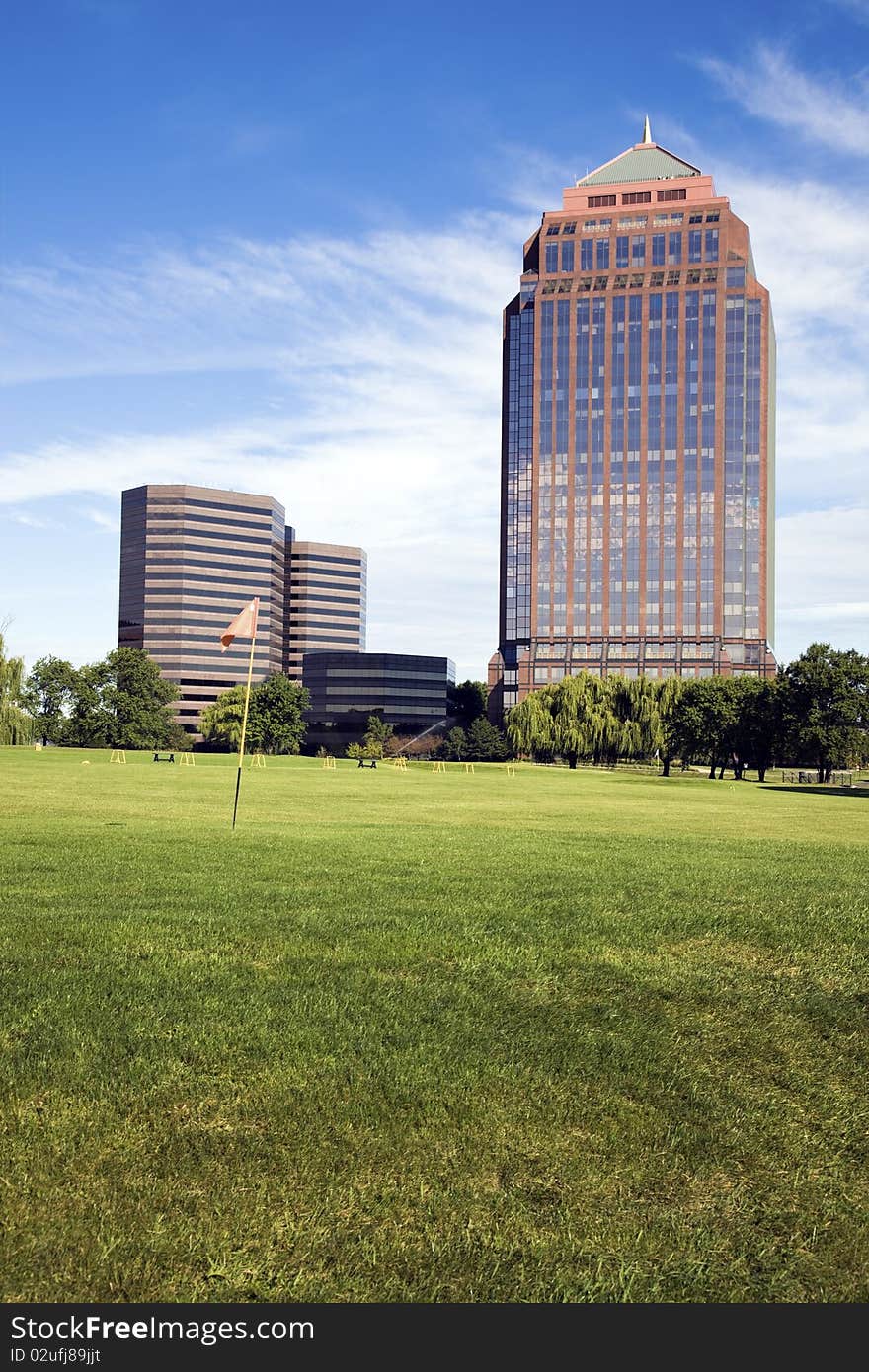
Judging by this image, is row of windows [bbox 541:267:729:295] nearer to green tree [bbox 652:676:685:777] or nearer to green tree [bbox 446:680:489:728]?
green tree [bbox 446:680:489:728]

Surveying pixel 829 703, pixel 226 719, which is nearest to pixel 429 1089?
pixel 829 703

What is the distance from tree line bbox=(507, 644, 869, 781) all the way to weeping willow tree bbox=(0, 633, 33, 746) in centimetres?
4532

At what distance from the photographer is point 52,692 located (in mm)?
110188

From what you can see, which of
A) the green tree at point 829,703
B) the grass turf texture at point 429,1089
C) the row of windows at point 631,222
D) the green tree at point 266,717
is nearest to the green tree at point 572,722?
the green tree at point 829,703

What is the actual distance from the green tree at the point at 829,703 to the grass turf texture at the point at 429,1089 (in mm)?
67939

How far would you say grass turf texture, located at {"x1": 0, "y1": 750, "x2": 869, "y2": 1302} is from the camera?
198 inches

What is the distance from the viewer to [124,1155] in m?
5.84

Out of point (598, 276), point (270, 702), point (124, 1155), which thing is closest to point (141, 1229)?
point (124, 1155)

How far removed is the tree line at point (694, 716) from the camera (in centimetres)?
7944

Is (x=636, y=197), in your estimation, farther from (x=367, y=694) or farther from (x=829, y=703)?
(x=829, y=703)

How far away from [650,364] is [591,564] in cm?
3681

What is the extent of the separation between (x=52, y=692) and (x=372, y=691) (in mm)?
74963

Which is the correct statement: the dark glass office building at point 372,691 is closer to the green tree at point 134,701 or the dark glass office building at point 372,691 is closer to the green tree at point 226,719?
the green tree at point 134,701

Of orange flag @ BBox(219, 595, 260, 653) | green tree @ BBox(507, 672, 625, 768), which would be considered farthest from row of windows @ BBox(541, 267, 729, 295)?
orange flag @ BBox(219, 595, 260, 653)
